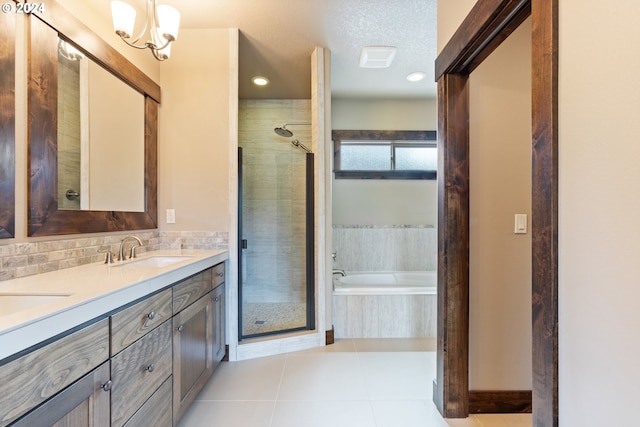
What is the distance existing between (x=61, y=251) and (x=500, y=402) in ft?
8.55

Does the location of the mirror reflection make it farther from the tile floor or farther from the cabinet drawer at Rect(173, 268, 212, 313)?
the tile floor

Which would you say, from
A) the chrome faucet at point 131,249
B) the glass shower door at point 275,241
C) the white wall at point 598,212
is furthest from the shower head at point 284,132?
the white wall at point 598,212

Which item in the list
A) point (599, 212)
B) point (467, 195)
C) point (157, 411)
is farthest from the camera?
point (467, 195)

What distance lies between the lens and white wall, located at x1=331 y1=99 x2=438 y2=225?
12.1ft

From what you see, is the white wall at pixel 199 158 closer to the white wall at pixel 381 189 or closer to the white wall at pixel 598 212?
the white wall at pixel 381 189

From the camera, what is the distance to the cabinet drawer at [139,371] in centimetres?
101

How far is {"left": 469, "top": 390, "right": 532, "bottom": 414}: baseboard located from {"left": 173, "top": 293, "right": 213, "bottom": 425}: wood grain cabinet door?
164 cm

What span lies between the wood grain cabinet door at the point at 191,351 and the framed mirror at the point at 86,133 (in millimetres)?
769

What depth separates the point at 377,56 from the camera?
2582 millimetres

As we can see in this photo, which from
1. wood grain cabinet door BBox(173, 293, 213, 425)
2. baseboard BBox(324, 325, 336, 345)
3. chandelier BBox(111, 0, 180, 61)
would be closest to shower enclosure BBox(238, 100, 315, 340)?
baseboard BBox(324, 325, 336, 345)

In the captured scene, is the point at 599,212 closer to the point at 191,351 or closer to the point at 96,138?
the point at 191,351

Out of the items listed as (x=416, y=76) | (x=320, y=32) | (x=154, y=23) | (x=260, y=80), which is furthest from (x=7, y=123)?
(x=416, y=76)

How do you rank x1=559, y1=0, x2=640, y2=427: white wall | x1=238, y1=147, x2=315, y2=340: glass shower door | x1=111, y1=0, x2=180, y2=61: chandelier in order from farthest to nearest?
1. x1=238, y1=147, x2=315, y2=340: glass shower door
2. x1=111, y1=0, x2=180, y2=61: chandelier
3. x1=559, y1=0, x2=640, y2=427: white wall

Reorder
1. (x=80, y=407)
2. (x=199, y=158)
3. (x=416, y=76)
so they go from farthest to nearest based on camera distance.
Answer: (x=416, y=76) → (x=199, y=158) → (x=80, y=407)
